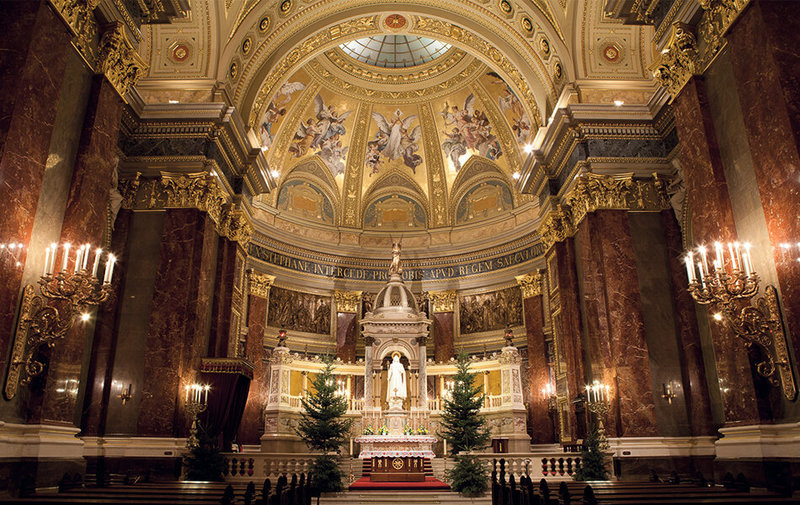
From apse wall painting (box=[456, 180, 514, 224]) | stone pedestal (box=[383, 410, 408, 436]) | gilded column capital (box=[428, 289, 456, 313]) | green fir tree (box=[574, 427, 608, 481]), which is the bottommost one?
green fir tree (box=[574, 427, 608, 481])

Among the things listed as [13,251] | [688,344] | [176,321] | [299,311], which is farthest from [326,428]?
[299,311]

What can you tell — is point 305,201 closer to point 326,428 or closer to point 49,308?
point 326,428

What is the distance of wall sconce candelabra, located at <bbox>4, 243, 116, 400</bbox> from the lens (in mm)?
7324

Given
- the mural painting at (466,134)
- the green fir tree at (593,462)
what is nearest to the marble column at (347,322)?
the mural painting at (466,134)

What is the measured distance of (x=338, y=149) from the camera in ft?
91.4

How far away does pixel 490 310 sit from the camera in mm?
25391

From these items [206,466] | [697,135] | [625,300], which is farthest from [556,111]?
[206,466]

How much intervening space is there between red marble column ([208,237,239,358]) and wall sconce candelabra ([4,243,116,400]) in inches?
312

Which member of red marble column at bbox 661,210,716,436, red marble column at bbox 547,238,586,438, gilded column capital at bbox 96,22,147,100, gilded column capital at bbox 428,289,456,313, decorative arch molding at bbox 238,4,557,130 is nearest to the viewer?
gilded column capital at bbox 96,22,147,100

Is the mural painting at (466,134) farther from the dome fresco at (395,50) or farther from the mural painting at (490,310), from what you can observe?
the mural painting at (490,310)

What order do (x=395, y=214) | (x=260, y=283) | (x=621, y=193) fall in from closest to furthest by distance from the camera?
(x=621, y=193), (x=260, y=283), (x=395, y=214)

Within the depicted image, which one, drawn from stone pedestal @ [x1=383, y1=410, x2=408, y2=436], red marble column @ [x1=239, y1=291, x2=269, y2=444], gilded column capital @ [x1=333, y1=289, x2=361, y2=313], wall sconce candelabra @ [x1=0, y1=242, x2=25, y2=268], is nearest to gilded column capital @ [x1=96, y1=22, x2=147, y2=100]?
wall sconce candelabra @ [x1=0, y1=242, x2=25, y2=268]

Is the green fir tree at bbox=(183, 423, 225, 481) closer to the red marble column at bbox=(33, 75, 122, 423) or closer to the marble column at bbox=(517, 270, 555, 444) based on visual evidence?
the red marble column at bbox=(33, 75, 122, 423)

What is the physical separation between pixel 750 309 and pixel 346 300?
19.9 metres
